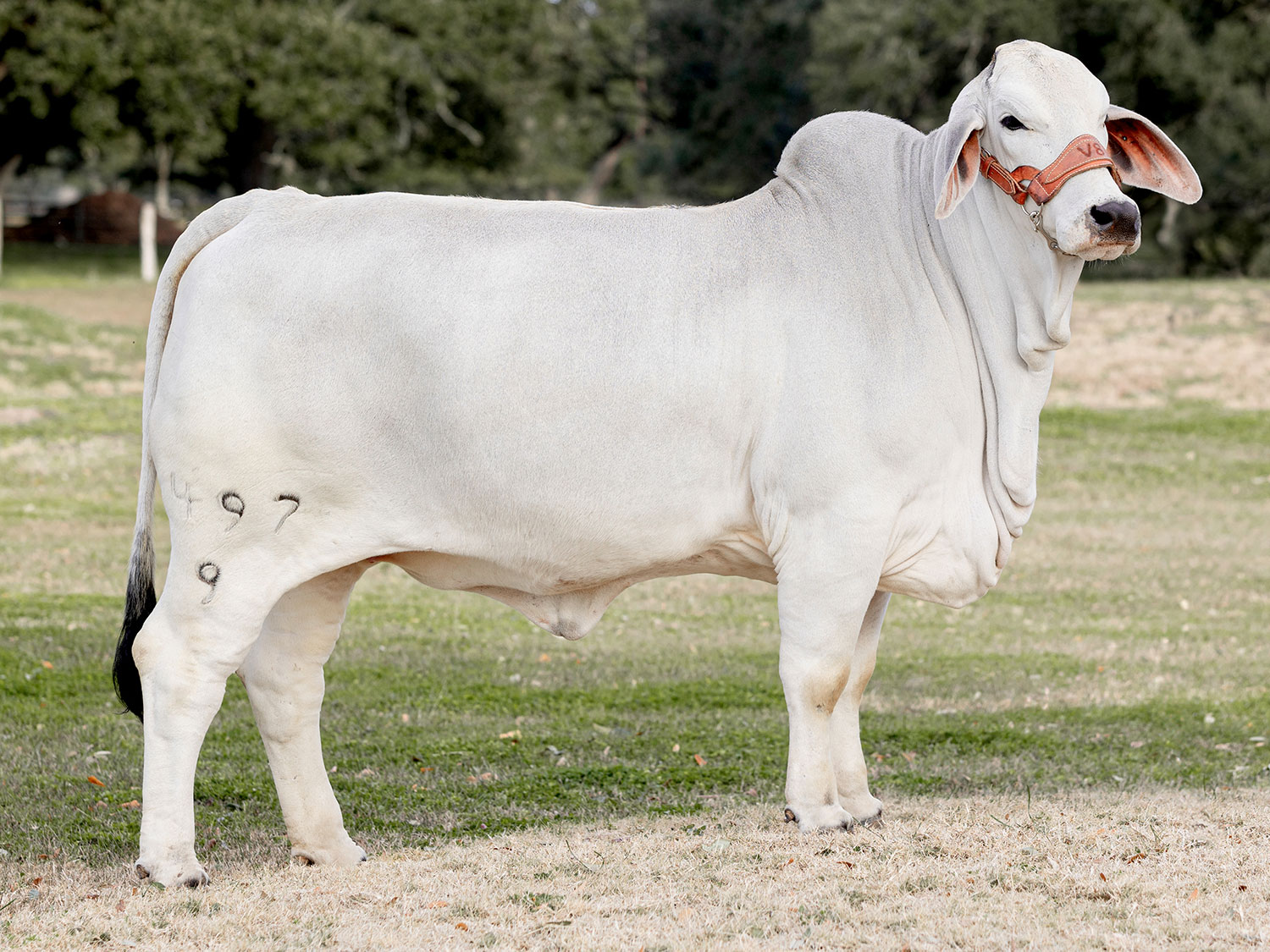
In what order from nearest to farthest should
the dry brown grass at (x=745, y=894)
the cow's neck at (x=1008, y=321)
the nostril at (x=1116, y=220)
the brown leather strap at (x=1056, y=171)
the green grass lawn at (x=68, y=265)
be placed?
the dry brown grass at (x=745, y=894) < the nostril at (x=1116, y=220) < the brown leather strap at (x=1056, y=171) < the cow's neck at (x=1008, y=321) < the green grass lawn at (x=68, y=265)

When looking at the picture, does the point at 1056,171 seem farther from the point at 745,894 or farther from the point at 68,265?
the point at 68,265

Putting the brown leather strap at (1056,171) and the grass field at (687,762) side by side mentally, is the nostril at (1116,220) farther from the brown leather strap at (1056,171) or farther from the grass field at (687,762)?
the grass field at (687,762)

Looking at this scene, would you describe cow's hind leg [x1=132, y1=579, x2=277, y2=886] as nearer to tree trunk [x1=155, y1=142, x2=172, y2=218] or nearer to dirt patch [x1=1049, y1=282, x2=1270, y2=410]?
dirt patch [x1=1049, y1=282, x2=1270, y2=410]

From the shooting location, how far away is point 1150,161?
213 inches

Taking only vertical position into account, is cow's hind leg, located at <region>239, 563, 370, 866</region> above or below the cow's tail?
below

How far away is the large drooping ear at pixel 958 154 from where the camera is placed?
16.2 ft

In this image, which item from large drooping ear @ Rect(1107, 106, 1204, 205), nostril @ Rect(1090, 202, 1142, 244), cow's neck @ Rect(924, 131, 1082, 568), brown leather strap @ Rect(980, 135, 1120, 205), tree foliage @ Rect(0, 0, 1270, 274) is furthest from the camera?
tree foliage @ Rect(0, 0, 1270, 274)

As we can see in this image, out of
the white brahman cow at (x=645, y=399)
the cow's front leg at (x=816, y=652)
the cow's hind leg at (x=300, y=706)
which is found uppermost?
the white brahman cow at (x=645, y=399)

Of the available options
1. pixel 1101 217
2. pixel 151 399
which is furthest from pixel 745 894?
pixel 151 399

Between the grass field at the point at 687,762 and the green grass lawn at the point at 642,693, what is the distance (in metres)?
0.03

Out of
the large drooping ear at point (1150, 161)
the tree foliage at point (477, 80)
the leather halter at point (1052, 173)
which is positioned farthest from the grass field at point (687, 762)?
the tree foliage at point (477, 80)

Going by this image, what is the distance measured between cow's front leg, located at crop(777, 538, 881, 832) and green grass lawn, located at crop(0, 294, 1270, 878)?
0.94 m

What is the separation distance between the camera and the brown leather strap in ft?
16.0

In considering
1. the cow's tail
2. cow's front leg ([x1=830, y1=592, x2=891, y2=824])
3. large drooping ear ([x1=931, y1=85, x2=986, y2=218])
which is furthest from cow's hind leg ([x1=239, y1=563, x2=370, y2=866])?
large drooping ear ([x1=931, y1=85, x2=986, y2=218])
